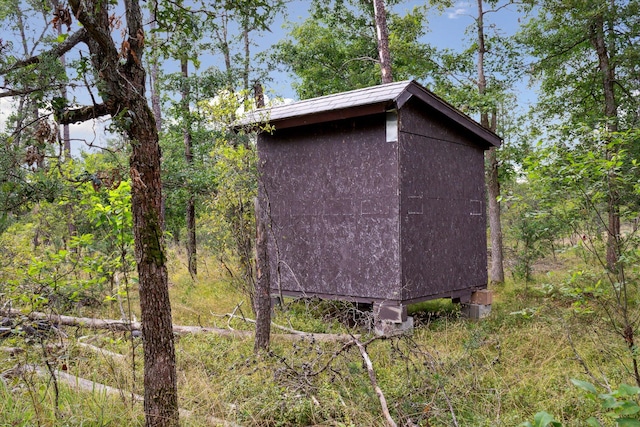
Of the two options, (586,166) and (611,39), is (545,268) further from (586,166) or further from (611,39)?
(586,166)

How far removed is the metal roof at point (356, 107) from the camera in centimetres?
788

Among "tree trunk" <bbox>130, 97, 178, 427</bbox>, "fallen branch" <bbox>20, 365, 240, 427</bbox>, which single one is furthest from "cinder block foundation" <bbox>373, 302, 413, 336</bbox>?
"tree trunk" <bbox>130, 97, 178, 427</bbox>

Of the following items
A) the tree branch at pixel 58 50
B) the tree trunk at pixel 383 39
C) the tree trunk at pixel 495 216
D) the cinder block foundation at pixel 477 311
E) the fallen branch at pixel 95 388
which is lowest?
the cinder block foundation at pixel 477 311

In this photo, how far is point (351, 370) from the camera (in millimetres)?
5094

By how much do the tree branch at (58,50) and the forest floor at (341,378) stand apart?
2.26m

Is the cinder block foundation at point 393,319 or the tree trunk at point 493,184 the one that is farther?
the tree trunk at point 493,184

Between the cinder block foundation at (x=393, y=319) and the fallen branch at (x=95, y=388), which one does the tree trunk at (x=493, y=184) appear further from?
the fallen branch at (x=95, y=388)

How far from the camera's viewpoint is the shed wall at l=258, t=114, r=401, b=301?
8.27 m

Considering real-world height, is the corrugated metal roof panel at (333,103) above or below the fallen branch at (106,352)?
above

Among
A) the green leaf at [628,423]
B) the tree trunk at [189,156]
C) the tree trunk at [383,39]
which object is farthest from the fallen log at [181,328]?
the tree trunk at [383,39]

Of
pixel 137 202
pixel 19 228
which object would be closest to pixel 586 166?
pixel 137 202

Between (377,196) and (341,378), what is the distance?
152 inches

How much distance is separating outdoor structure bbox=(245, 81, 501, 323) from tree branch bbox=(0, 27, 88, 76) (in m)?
4.79

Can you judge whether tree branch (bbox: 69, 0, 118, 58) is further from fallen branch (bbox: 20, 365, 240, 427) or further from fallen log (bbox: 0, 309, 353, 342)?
fallen log (bbox: 0, 309, 353, 342)
